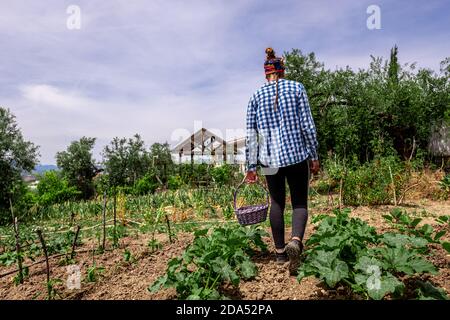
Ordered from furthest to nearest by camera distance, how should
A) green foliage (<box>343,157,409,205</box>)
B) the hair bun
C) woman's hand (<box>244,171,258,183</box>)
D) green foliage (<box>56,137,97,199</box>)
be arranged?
1. green foliage (<box>56,137,97,199</box>)
2. green foliage (<box>343,157,409,205</box>)
3. woman's hand (<box>244,171,258,183</box>)
4. the hair bun

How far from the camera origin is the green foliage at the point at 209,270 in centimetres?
232

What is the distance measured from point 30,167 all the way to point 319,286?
1602cm

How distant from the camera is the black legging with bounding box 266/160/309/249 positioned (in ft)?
9.26

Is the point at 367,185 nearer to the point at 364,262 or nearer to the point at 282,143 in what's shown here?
the point at 282,143

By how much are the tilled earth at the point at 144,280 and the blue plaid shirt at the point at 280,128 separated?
0.87m

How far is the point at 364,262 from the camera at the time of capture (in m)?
2.12

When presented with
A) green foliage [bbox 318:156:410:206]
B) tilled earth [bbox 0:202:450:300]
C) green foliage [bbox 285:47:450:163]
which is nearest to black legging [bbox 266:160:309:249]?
tilled earth [bbox 0:202:450:300]

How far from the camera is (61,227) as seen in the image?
716cm

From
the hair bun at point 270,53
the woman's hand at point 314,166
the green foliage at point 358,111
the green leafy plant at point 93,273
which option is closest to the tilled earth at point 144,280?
the green leafy plant at point 93,273

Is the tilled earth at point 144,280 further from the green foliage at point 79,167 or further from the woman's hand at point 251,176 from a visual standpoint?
the green foliage at point 79,167

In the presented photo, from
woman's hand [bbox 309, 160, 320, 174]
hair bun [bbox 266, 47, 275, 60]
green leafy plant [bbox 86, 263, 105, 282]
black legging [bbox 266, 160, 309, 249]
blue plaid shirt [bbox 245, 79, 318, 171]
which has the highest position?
hair bun [bbox 266, 47, 275, 60]

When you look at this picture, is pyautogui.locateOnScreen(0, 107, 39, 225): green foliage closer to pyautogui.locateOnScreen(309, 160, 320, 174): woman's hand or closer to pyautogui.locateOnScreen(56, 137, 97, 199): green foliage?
pyautogui.locateOnScreen(56, 137, 97, 199): green foliage

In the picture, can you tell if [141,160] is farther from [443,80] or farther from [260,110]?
[260,110]

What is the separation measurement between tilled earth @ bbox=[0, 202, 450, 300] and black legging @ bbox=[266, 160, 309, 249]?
30 centimetres
